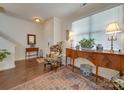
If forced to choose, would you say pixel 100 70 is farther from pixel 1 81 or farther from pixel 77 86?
pixel 1 81

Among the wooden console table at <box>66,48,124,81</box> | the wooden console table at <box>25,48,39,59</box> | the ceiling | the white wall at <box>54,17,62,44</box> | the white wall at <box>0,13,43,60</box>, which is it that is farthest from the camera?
the wooden console table at <box>25,48,39,59</box>

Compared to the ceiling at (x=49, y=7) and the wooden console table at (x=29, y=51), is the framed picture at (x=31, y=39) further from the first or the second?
the ceiling at (x=49, y=7)

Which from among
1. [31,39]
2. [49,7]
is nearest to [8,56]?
[49,7]

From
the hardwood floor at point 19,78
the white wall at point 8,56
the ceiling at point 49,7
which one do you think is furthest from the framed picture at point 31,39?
the hardwood floor at point 19,78

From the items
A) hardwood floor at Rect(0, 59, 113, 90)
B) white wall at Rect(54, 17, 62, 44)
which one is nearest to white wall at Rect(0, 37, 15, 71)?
hardwood floor at Rect(0, 59, 113, 90)

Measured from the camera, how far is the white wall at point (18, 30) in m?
5.99

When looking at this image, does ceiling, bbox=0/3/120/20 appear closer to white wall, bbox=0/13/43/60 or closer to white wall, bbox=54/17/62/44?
white wall, bbox=54/17/62/44

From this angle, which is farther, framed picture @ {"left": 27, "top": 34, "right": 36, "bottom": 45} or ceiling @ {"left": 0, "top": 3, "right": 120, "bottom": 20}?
framed picture @ {"left": 27, "top": 34, "right": 36, "bottom": 45}

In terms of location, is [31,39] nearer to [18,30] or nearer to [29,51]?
[29,51]

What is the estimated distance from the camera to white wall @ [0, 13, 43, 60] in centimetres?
599

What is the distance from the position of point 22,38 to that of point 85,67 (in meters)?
4.53

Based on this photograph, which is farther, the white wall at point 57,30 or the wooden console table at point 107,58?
the white wall at point 57,30

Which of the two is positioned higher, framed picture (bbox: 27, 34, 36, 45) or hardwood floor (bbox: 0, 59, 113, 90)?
framed picture (bbox: 27, 34, 36, 45)

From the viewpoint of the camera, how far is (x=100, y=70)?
359 centimetres
